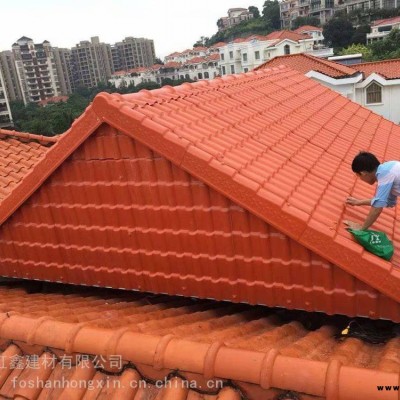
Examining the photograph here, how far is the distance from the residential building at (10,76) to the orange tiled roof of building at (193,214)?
4032 inches

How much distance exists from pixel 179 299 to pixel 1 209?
2.38 metres

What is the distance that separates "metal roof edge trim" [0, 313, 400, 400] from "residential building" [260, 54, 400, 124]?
24.5 metres

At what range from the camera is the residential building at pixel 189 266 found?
306cm

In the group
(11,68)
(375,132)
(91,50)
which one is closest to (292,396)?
(375,132)

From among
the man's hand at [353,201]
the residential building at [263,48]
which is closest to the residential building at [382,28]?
the residential building at [263,48]

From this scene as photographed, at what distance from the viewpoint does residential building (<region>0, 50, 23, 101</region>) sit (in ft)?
316

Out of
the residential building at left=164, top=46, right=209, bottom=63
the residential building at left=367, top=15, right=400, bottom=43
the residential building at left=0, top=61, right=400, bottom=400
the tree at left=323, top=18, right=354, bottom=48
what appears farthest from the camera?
the residential building at left=164, top=46, right=209, bottom=63

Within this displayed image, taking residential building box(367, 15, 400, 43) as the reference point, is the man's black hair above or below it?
above

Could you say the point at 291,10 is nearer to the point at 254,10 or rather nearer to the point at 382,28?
the point at 254,10

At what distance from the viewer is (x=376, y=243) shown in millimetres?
3695

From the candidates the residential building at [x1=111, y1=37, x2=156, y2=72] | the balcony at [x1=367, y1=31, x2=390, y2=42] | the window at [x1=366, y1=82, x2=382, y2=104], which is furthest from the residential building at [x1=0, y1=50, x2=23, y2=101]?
the window at [x1=366, y1=82, x2=382, y2=104]

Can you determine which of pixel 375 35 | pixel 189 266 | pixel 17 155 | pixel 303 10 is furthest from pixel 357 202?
pixel 303 10

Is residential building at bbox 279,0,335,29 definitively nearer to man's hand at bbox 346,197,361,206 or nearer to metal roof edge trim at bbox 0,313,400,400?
man's hand at bbox 346,197,361,206

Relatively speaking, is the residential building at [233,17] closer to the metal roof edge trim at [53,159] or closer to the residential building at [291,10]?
the residential building at [291,10]
